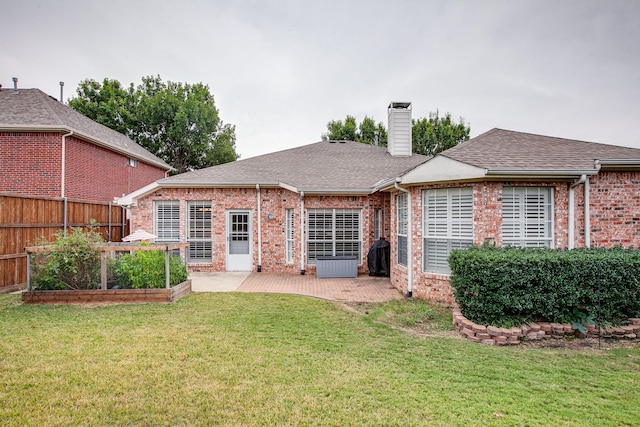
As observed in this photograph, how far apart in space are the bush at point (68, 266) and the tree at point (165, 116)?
23017mm

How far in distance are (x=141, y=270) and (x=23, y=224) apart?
3810 mm

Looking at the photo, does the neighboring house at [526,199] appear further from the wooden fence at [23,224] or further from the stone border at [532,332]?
the wooden fence at [23,224]

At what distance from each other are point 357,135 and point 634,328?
27291 millimetres

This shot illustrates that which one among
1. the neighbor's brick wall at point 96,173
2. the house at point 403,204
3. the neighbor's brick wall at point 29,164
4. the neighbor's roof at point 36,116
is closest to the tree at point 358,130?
the house at point 403,204

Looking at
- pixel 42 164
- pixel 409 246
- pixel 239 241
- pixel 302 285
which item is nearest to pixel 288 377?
pixel 409 246

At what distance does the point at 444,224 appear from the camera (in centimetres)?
732

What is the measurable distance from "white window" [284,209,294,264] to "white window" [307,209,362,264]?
0.71 meters

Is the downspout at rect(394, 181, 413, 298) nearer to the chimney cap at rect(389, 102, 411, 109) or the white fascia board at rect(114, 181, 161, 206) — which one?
the white fascia board at rect(114, 181, 161, 206)

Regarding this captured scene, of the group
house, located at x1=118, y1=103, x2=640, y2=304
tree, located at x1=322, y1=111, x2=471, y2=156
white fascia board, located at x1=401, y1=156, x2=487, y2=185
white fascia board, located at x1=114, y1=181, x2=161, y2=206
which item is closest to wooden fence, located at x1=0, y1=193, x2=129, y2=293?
white fascia board, located at x1=114, y1=181, x2=161, y2=206

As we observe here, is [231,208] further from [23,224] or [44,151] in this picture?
[44,151]

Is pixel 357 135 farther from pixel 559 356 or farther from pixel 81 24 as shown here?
pixel 559 356

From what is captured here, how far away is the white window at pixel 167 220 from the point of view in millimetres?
11578

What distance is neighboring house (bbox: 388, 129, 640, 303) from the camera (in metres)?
6.61

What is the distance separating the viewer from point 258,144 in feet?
121
